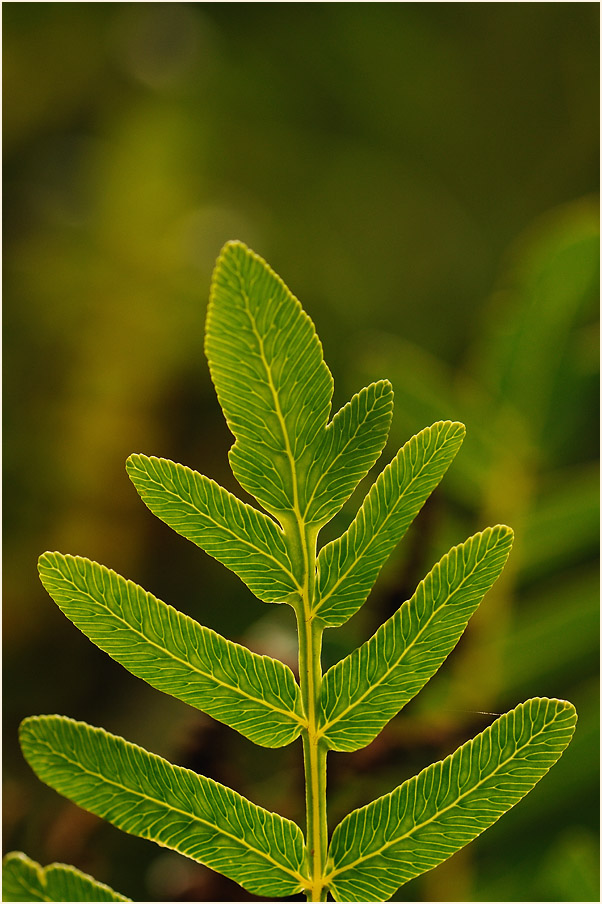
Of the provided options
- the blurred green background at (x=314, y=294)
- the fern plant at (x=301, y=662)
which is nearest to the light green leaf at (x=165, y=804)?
the fern plant at (x=301, y=662)

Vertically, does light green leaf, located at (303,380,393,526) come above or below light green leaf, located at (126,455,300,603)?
above

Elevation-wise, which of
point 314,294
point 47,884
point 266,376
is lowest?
point 47,884

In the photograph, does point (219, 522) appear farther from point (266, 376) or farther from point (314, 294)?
point (314, 294)

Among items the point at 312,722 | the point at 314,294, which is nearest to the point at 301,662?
the point at 312,722

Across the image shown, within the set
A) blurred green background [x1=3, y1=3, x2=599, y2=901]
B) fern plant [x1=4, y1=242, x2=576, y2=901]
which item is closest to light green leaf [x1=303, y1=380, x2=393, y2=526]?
fern plant [x1=4, y1=242, x2=576, y2=901]

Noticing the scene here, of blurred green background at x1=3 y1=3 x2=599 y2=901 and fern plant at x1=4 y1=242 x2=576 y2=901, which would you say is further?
blurred green background at x1=3 y1=3 x2=599 y2=901

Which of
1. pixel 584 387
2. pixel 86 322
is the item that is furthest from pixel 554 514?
pixel 86 322

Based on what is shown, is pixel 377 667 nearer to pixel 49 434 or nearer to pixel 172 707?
pixel 172 707

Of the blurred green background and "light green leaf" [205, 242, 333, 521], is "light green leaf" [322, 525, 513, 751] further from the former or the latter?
the blurred green background
